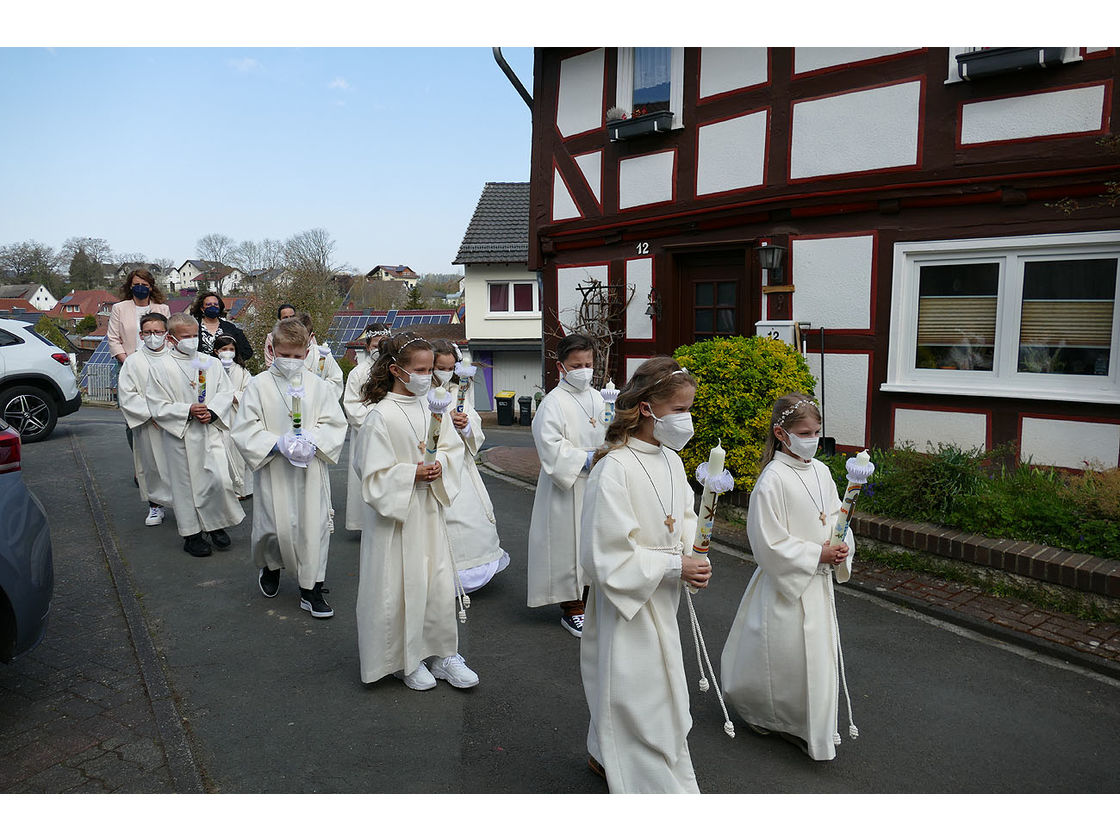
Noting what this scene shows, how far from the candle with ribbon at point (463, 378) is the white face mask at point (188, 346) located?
3.25 metres

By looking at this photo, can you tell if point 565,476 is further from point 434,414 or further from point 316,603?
point 316,603

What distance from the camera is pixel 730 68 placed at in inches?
394

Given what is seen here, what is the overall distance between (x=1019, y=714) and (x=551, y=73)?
36.0 ft

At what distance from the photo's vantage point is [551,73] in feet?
40.7

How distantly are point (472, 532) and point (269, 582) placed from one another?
1547mm

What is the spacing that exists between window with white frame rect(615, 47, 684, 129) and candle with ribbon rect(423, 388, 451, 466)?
7.82 metres

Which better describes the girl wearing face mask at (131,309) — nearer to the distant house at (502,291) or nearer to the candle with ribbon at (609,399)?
the candle with ribbon at (609,399)

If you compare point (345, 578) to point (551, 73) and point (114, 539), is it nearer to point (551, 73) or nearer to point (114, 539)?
point (114, 539)

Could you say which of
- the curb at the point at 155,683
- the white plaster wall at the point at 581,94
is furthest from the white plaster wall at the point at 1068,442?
the curb at the point at 155,683

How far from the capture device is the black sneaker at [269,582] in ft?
19.8

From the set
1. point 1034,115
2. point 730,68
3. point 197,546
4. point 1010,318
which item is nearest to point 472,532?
point 197,546

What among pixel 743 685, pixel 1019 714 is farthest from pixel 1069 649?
pixel 743 685

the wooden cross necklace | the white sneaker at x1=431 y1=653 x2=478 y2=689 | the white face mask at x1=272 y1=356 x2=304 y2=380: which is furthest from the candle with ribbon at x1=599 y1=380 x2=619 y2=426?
the white face mask at x1=272 y1=356 x2=304 y2=380

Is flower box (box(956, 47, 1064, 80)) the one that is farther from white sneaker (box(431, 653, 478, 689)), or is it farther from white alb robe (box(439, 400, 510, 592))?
white sneaker (box(431, 653, 478, 689))
